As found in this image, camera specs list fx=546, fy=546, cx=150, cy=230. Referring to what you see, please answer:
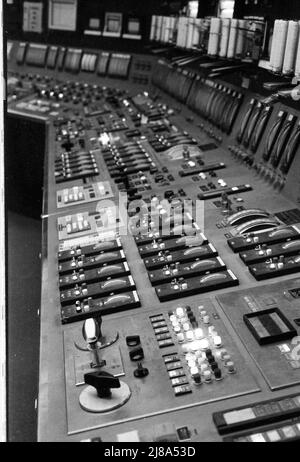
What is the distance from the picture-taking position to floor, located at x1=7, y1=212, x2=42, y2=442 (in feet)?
9.51

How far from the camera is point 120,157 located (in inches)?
158

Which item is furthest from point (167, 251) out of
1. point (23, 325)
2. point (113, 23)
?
point (113, 23)

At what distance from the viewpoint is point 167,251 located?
97.6 inches

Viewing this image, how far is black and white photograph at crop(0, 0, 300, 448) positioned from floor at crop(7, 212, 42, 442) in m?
0.02

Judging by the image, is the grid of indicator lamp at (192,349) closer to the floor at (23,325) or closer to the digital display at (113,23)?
the floor at (23,325)

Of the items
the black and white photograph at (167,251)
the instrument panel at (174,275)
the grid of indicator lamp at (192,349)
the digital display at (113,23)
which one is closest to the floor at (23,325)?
the black and white photograph at (167,251)

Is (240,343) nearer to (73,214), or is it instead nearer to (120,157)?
(73,214)

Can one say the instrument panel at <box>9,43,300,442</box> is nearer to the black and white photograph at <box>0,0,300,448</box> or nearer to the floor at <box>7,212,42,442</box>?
the black and white photograph at <box>0,0,300,448</box>

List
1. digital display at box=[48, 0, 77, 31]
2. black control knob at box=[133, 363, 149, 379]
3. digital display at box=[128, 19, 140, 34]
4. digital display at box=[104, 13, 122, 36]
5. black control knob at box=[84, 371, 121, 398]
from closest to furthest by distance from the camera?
black control knob at box=[84, 371, 121, 398] < black control knob at box=[133, 363, 149, 379] < digital display at box=[128, 19, 140, 34] < digital display at box=[104, 13, 122, 36] < digital display at box=[48, 0, 77, 31]

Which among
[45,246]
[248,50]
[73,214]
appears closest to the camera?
[45,246]

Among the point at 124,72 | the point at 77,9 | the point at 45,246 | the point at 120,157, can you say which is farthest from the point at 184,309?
the point at 77,9

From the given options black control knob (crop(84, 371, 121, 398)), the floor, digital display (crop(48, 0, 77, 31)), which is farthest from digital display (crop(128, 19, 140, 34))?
black control knob (crop(84, 371, 121, 398))

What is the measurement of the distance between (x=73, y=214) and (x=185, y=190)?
68cm

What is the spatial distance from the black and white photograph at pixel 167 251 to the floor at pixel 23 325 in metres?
0.02
